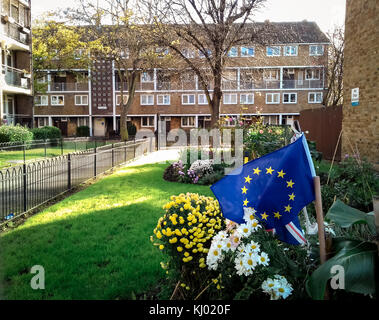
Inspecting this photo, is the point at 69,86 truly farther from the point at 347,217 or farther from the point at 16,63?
the point at 347,217

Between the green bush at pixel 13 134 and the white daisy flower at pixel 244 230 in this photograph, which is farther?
the green bush at pixel 13 134

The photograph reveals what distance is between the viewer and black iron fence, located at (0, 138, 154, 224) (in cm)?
672

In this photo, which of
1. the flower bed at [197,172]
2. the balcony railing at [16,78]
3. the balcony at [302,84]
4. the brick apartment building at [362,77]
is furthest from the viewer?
the balcony at [302,84]

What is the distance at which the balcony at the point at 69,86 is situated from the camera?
157 ft

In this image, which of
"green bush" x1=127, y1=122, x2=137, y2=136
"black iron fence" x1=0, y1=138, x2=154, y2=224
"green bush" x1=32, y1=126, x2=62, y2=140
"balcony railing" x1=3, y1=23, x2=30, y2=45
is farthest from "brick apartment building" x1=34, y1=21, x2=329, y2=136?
"black iron fence" x1=0, y1=138, x2=154, y2=224

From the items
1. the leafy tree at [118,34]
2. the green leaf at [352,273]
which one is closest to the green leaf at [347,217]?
the green leaf at [352,273]

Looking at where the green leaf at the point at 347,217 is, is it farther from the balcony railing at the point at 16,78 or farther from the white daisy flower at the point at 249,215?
the balcony railing at the point at 16,78

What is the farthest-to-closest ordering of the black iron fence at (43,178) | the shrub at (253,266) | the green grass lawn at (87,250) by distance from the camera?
1. the black iron fence at (43,178)
2. the green grass lawn at (87,250)
3. the shrub at (253,266)

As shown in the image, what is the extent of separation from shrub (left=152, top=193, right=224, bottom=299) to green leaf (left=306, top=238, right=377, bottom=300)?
3.27 ft

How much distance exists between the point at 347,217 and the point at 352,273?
0.64 meters

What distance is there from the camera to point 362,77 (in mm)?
11000

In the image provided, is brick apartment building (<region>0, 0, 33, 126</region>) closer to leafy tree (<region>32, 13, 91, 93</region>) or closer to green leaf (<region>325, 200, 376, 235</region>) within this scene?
leafy tree (<region>32, 13, 91, 93</region>)

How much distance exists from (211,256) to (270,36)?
15.0 m

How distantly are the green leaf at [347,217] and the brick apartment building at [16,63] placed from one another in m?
26.5
